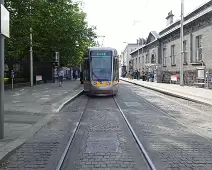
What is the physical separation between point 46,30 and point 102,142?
18333 millimetres

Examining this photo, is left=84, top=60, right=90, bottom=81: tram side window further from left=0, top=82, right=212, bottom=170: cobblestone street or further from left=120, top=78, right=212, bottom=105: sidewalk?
left=0, top=82, right=212, bottom=170: cobblestone street

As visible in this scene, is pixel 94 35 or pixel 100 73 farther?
pixel 94 35

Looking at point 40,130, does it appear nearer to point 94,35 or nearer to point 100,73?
point 100,73

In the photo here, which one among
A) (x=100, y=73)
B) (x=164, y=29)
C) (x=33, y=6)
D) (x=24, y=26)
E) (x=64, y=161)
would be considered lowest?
(x=64, y=161)

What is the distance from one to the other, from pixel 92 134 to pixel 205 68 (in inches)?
681

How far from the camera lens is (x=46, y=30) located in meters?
22.2

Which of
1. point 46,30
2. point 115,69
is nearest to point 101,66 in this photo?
point 115,69

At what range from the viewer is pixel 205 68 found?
21.2 m

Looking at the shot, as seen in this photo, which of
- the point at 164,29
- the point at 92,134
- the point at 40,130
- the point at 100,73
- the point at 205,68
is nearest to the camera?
the point at 92,134

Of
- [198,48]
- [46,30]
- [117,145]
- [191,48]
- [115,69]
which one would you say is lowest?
[117,145]

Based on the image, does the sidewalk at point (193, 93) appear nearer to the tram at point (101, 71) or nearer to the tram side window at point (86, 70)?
the tram at point (101, 71)

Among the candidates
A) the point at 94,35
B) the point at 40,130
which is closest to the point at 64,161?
the point at 40,130

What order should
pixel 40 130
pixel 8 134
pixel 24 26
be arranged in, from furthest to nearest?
1. pixel 24 26
2. pixel 40 130
3. pixel 8 134

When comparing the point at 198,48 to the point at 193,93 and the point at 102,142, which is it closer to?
the point at 193,93
